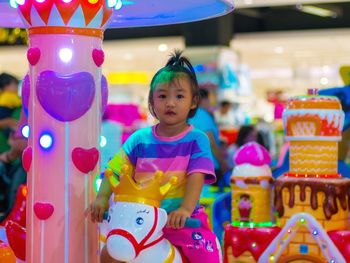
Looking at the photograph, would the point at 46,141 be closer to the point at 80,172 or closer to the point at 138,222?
the point at 80,172

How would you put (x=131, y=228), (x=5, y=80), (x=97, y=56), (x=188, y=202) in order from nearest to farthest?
1. (x=131, y=228)
2. (x=188, y=202)
3. (x=97, y=56)
4. (x=5, y=80)

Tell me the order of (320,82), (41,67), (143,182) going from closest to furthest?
1. (143,182)
2. (41,67)
3. (320,82)

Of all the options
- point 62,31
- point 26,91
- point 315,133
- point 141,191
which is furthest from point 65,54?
point 315,133

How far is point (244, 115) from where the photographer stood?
1250 centimetres

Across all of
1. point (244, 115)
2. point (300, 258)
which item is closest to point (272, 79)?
point (244, 115)

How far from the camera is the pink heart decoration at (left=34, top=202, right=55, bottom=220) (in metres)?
2.86

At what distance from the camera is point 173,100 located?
287cm

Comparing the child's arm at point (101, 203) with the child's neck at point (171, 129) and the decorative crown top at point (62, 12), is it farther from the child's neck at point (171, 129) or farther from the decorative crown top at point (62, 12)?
the decorative crown top at point (62, 12)

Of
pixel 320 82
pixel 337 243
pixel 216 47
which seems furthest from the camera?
pixel 320 82

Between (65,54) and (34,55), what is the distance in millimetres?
129

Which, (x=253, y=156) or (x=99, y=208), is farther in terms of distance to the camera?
(x=253, y=156)

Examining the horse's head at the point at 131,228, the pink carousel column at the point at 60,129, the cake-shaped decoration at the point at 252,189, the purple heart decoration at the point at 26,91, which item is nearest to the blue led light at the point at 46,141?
the pink carousel column at the point at 60,129

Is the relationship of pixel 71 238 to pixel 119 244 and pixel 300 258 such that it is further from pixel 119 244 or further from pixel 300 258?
pixel 300 258

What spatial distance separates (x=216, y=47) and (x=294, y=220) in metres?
8.39
